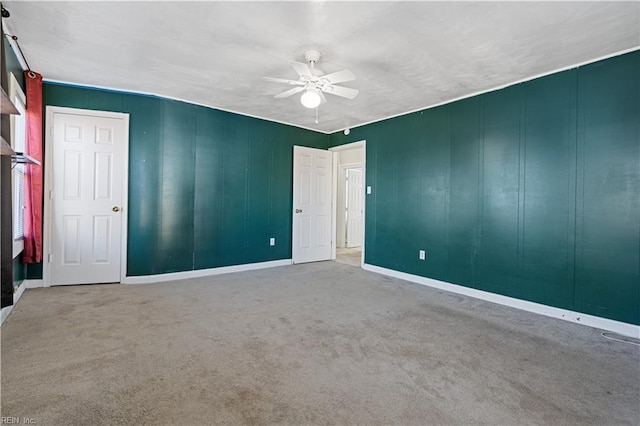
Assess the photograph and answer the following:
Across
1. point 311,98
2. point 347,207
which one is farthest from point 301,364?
point 347,207

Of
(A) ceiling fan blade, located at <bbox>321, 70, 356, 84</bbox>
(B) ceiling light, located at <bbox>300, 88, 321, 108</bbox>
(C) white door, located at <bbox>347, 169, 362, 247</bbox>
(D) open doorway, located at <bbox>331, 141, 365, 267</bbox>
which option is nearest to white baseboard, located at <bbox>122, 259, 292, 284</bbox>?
(D) open doorway, located at <bbox>331, 141, 365, 267</bbox>

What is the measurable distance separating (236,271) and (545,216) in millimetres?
4169

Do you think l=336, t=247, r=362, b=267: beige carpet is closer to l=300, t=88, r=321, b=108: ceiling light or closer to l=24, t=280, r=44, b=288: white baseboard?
l=300, t=88, r=321, b=108: ceiling light

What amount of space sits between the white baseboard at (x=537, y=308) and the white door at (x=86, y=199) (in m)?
4.13

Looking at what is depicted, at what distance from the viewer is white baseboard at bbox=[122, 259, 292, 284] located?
411 cm

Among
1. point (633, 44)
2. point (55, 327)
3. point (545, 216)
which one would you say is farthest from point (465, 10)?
point (55, 327)

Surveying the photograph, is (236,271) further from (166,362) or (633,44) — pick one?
(633,44)

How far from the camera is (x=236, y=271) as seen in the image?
15.9 ft

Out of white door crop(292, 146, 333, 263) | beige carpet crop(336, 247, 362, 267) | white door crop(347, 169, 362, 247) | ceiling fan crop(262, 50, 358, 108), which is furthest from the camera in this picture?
white door crop(347, 169, 362, 247)

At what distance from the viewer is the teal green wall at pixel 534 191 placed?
279 cm

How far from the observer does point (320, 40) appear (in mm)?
2615

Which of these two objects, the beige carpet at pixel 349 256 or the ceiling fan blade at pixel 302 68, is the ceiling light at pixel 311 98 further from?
the beige carpet at pixel 349 256

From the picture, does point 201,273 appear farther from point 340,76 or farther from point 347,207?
point 347,207

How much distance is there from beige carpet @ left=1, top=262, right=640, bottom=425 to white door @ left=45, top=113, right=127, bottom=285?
557 millimetres
